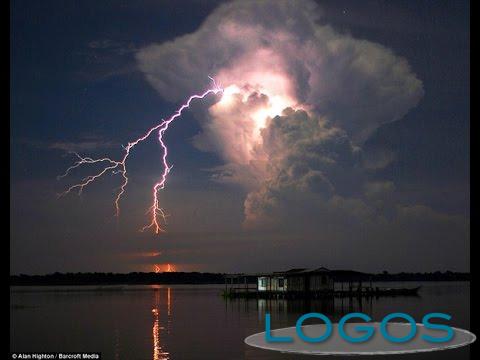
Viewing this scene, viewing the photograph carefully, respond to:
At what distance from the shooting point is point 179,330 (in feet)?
146

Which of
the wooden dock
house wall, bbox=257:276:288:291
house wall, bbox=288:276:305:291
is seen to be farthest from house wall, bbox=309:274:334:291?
house wall, bbox=257:276:288:291

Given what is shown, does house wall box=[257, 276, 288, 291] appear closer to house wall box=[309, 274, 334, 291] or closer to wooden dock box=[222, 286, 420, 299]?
wooden dock box=[222, 286, 420, 299]

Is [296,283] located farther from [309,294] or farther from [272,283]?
[272,283]

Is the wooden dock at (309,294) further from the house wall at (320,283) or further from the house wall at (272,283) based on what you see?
the house wall at (272,283)

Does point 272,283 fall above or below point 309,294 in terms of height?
above

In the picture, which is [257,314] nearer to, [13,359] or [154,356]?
[154,356]

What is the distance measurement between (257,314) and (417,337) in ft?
95.1

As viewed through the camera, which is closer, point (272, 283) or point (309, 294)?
point (309, 294)

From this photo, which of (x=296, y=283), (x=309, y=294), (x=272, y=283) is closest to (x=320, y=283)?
(x=309, y=294)

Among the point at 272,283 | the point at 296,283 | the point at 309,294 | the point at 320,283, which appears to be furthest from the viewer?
the point at 272,283

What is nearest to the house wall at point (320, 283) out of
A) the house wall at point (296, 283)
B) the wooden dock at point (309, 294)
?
the wooden dock at point (309, 294)
